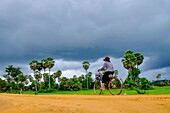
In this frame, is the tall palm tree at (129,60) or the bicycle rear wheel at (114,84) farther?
the tall palm tree at (129,60)

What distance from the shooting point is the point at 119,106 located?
7.65 meters

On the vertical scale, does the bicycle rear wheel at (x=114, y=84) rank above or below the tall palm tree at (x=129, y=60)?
below

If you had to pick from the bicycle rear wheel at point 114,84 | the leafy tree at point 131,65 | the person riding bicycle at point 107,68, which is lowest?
the bicycle rear wheel at point 114,84

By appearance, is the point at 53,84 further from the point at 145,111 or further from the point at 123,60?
the point at 145,111

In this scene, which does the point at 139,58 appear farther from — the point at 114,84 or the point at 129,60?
the point at 114,84

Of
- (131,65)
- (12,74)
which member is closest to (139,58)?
(131,65)

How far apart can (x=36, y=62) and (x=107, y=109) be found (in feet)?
303

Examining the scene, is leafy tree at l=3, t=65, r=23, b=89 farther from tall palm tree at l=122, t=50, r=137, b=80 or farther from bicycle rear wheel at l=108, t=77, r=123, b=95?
bicycle rear wheel at l=108, t=77, r=123, b=95

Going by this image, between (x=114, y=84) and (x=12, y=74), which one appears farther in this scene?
(x=12, y=74)

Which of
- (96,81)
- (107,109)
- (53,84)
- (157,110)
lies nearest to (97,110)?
(107,109)

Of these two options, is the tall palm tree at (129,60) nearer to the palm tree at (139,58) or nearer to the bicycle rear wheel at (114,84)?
the palm tree at (139,58)

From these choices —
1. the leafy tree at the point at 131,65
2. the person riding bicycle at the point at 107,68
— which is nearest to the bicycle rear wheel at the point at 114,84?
the person riding bicycle at the point at 107,68

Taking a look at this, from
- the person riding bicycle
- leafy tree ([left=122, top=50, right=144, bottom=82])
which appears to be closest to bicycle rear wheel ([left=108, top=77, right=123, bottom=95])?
the person riding bicycle

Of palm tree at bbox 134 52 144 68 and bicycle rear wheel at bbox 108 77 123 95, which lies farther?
palm tree at bbox 134 52 144 68
